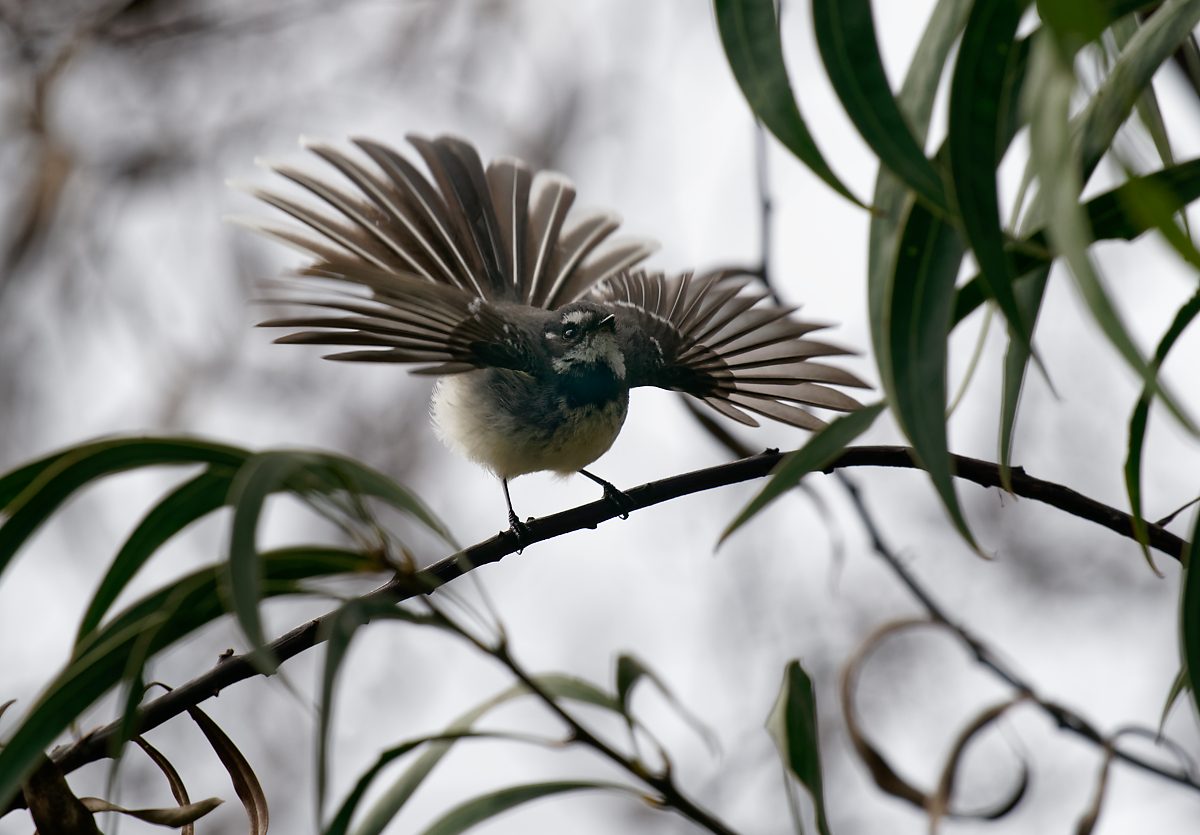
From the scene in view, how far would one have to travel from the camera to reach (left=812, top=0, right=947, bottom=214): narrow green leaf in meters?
1.15

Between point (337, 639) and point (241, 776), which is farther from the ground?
point (241, 776)

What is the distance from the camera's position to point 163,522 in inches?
47.5

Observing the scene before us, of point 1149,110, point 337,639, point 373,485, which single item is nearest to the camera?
point 337,639

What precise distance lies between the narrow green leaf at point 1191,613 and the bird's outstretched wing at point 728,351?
37.7 inches

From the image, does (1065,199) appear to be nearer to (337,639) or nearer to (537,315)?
(337,639)

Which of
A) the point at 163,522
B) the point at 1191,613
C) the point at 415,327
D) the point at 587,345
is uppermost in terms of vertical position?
the point at 587,345

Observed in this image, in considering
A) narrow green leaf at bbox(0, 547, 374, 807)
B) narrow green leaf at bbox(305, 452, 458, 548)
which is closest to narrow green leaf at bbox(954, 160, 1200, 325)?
narrow green leaf at bbox(305, 452, 458, 548)

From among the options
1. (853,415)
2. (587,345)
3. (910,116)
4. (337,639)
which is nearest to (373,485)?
(337,639)

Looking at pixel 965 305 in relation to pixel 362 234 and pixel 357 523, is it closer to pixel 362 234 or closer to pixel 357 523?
pixel 357 523

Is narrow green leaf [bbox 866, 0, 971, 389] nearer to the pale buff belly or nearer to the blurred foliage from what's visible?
the blurred foliage

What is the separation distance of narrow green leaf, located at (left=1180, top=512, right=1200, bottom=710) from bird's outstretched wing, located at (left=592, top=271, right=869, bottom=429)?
3.14 ft

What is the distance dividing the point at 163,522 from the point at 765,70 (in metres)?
0.74

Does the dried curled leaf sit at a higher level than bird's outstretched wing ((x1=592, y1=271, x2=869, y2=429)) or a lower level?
lower

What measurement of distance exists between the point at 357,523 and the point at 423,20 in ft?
22.0
